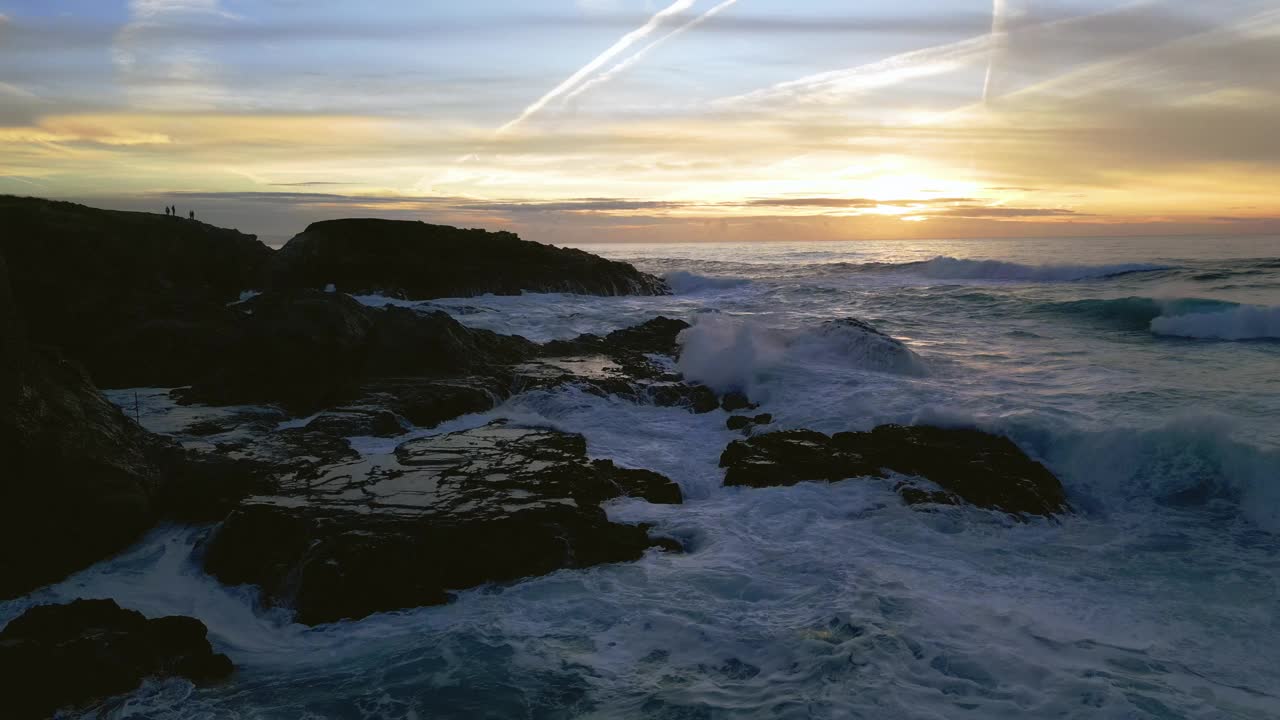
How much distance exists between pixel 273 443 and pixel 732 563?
5.74 metres

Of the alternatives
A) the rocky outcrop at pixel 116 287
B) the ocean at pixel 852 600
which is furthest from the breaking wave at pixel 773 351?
the rocky outcrop at pixel 116 287

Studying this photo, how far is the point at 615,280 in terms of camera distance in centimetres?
3175

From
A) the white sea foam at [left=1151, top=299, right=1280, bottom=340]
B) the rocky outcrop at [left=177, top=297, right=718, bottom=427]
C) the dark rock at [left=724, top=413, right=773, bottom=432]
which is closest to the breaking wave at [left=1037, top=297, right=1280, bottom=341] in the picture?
the white sea foam at [left=1151, top=299, right=1280, bottom=340]

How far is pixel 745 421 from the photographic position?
11570mm

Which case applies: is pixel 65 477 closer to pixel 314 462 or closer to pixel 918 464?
pixel 314 462

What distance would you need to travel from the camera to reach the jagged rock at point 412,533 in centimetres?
600

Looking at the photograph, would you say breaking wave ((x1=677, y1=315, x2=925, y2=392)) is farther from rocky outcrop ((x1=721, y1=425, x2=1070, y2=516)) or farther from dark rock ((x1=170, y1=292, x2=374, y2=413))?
dark rock ((x1=170, y1=292, x2=374, y2=413))

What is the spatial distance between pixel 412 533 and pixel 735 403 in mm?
7283

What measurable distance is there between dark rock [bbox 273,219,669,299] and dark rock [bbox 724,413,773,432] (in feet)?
58.0

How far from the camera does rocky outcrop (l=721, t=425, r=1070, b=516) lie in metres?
8.27

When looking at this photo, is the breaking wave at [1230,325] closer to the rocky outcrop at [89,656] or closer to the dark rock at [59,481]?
the rocky outcrop at [89,656]

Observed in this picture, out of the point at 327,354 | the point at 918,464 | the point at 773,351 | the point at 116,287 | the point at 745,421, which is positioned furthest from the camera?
the point at 116,287

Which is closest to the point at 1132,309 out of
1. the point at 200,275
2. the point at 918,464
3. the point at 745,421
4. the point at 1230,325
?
the point at 1230,325

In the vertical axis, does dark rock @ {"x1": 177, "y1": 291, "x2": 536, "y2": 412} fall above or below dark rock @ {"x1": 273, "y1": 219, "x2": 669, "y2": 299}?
below
